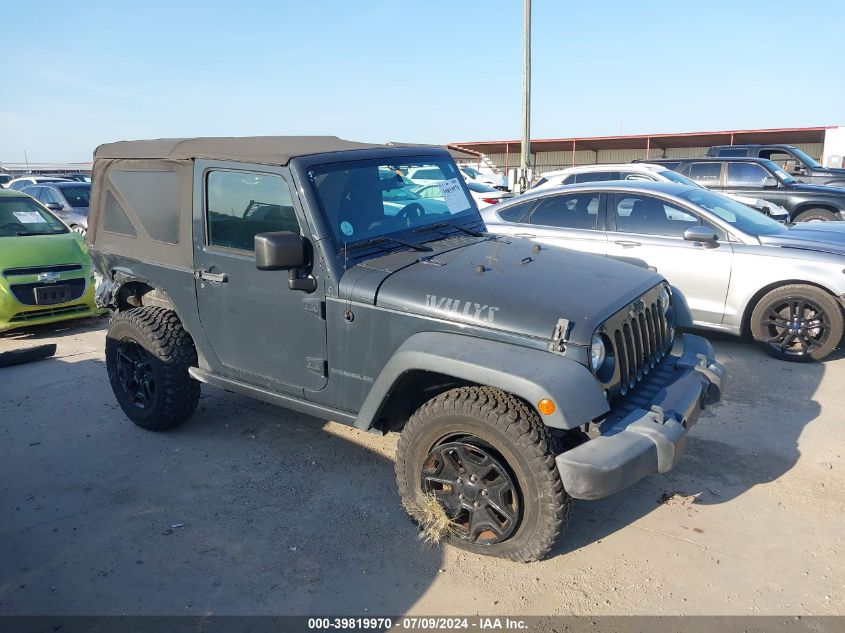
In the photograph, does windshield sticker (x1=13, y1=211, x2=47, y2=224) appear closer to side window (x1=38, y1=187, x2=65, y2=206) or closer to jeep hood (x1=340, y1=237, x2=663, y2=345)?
side window (x1=38, y1=187, x2=65, y2=206)

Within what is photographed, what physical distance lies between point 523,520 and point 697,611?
83 centimetres

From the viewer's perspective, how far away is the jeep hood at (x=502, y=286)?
2990mm

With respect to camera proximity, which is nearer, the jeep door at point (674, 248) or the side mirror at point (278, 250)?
the side mirror at point (278, 250)

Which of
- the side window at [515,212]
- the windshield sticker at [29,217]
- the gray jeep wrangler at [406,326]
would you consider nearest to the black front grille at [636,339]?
the gray jeep wrangler at [406,326]

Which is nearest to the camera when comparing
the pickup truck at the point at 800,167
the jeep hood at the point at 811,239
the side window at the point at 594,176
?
the jeep hood at the point at 811,239

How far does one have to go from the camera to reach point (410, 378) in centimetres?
325

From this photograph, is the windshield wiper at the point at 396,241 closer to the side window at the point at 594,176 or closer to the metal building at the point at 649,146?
the side window at the point at 594,176

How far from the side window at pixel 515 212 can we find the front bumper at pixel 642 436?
3.86m

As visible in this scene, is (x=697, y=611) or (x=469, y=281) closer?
(x=697, y=611)

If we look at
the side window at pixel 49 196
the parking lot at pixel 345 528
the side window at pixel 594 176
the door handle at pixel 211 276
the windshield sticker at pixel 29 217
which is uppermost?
the side window at pixel 594 176

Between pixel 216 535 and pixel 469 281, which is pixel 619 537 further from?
pixel 216 535

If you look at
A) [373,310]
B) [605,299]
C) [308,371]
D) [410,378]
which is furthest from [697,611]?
[308,371]

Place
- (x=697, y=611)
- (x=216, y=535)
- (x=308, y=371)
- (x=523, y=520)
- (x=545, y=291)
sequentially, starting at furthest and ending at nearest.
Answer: (x=308, y=371) < (x=216, y=535) < (x=545, y=291) < (x=523, y=520) < (x=697, y=611)

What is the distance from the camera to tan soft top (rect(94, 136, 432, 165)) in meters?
3.69
